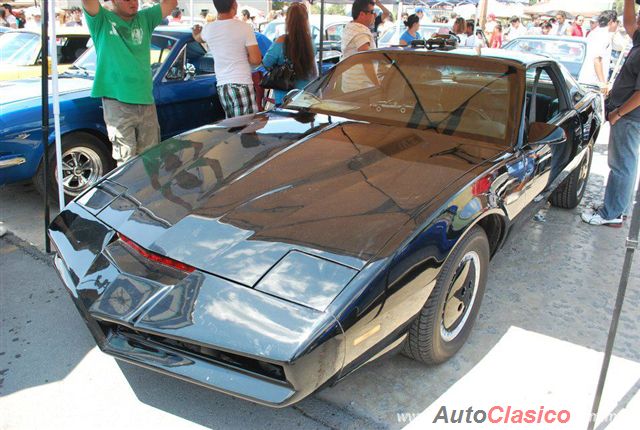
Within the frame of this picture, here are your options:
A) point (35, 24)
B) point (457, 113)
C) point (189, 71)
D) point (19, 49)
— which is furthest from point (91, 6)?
point (35, 24)

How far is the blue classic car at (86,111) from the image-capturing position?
4.05m

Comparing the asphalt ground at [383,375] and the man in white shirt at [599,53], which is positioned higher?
the man in white shirt at [599,53]

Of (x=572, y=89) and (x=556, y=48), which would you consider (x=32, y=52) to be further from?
(x=556, y=48)

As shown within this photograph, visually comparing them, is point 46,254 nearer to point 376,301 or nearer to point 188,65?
point 188,65

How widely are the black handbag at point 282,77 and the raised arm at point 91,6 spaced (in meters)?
1.79

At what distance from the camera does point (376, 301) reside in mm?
1895

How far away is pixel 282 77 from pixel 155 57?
1.21 metres

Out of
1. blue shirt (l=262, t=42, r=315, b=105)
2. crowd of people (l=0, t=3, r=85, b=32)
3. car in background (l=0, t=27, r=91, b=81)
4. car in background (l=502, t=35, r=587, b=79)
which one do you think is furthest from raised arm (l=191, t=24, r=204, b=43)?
crowd of people (l=0, t=3, r=85, b=32)

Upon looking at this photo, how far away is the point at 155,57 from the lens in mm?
5000

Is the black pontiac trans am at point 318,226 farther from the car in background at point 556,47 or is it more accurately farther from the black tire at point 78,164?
the car in background at point 556,47

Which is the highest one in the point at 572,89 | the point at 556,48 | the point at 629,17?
the point at 629,17

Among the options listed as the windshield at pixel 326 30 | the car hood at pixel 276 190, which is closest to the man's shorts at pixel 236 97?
the car hood at pixel 276 190

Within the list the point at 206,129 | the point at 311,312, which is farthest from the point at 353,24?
the point at 311,312

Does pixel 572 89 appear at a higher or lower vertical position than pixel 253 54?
lower
